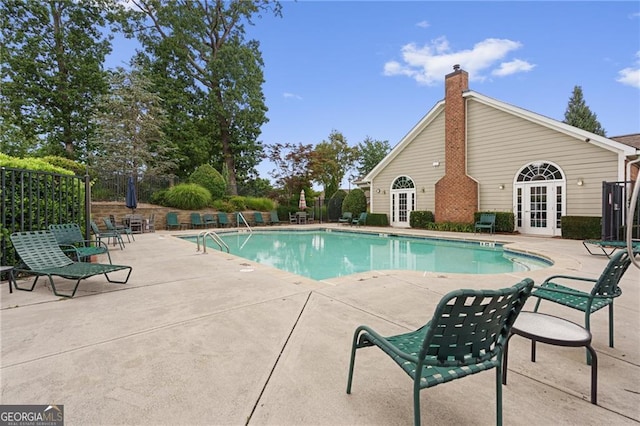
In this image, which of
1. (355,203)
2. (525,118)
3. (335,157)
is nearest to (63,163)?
(355,203)

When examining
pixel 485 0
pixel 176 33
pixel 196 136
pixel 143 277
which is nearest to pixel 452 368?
pixel 143 277

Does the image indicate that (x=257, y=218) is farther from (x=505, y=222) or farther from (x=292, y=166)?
(x=505, y=222)

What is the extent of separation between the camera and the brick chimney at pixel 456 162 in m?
13.7

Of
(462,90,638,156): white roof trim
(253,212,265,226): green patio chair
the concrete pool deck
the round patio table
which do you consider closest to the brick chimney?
(462,90,638,156): white roof trim

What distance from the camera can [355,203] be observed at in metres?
18.4

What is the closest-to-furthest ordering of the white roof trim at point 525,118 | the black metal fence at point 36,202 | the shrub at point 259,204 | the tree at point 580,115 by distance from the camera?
the black metal fence at point 36,202
the white roof trim at point 525,118
the shrub at point 259,204
the tree at point 580,115

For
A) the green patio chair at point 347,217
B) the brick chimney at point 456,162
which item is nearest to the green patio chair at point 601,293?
the brick chimney at point 456,162

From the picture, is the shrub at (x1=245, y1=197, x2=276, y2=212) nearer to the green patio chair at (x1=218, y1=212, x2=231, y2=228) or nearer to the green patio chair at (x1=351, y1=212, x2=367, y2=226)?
the green patio chair at (x1=218, y1=212, x2=231, y2=228)

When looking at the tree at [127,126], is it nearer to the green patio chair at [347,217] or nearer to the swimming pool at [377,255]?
the swimming pool at [377,255]

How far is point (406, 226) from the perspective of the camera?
16.3 m

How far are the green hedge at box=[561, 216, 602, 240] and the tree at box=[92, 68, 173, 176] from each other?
20.0 meters

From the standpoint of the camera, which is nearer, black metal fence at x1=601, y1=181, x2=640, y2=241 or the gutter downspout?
the gutter downspout

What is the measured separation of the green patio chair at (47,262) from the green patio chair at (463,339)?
4123 mm

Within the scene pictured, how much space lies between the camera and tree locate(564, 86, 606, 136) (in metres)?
28.5
